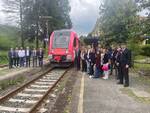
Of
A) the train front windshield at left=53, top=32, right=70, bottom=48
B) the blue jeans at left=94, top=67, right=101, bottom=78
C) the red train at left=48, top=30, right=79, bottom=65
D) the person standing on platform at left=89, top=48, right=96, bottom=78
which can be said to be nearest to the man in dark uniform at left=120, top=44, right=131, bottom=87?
→ the blue jeans at left=94, top=67, right=101, bottom=78

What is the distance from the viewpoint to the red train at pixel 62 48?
1118 inches

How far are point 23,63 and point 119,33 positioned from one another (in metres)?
12.6

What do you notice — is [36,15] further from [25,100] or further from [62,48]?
[25,100]

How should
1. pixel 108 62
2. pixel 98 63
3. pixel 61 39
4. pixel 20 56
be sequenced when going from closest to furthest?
pixel 108 62
pixel 98 63
pixel 20 56
pixel 61 39

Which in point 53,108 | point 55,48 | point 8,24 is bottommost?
point 53,108

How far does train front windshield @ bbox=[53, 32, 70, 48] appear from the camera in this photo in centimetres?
2903

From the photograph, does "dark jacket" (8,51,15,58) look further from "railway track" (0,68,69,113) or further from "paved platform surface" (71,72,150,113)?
"paved platform surface" (71,72,150,113)

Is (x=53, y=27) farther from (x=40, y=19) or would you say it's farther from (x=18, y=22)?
(x=18, y=22)

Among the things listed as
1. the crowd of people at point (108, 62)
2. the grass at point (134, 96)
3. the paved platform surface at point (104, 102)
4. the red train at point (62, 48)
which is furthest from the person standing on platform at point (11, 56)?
the grass at point (134, 96)

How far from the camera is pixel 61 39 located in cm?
2925

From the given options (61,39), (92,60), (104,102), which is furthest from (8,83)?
(61,39)

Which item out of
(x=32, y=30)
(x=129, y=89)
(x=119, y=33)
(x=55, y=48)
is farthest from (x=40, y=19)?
(x=129, y=89)

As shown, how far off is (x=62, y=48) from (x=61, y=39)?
0.83 m

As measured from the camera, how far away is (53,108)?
11.4 meters
